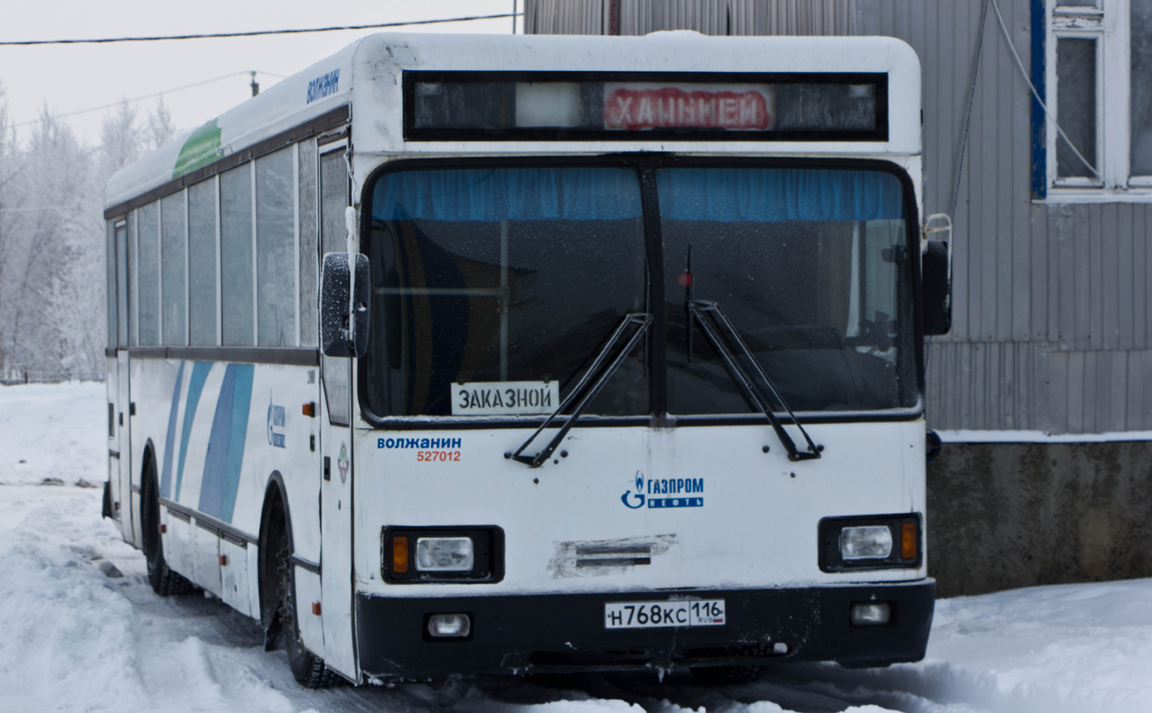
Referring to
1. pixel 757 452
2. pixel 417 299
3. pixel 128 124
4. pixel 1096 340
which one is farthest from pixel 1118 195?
pixel 128 124

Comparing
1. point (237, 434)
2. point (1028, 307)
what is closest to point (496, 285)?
point (237, 434)

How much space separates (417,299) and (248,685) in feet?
8.46

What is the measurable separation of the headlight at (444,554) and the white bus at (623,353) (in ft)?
0.04

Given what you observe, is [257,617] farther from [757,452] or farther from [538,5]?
[538,5]

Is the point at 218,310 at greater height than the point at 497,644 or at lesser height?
greater

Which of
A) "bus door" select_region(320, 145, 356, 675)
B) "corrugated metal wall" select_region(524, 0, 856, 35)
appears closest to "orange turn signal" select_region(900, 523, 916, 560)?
"bus door" select_region(320, 145, 356, 675)

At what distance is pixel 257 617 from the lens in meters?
8.23

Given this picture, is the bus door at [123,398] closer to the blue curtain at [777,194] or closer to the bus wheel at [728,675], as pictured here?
the bus wheel at [728,675]

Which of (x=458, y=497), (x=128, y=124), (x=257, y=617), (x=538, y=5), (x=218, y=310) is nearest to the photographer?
(x=458, y=497)

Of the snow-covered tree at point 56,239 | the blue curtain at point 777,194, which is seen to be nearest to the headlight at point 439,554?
the blue curtain at point 777,194

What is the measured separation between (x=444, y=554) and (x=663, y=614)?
907 mm

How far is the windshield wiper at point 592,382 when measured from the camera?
6.02 meters

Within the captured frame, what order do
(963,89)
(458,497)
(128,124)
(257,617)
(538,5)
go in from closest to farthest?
1. (458,497)
2. (257,617)
3. (963,89)
4. (538,5)
5. (128,124)

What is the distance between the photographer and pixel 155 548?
11328 mm
